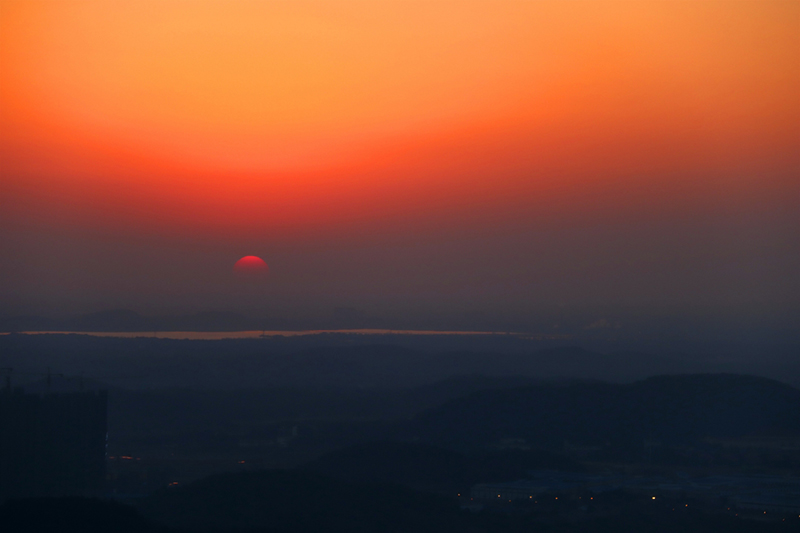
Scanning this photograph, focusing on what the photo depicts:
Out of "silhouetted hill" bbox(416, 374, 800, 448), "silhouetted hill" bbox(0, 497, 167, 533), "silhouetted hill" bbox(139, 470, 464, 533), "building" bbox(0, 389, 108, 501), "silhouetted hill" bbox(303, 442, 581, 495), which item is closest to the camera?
"silhouetted hill" bbox(0, 497, 167, 533)

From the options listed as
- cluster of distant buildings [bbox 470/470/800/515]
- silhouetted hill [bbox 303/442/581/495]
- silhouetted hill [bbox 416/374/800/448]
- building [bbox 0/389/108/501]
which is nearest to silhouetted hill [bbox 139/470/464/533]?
cluster of distant buildings [bbox 470/470/800/515]

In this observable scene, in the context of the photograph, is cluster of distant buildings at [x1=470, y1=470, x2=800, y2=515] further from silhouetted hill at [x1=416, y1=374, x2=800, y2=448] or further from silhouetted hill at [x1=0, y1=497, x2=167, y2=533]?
silhouetted hill at [x1=0, y1=497, x2=167, y2=533]

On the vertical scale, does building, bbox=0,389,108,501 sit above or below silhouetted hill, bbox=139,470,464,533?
above

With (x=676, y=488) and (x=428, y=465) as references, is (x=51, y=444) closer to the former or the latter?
(x=428, y=465)

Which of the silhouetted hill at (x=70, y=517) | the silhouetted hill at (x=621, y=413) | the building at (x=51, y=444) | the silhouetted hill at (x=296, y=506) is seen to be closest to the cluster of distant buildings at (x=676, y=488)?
the silhouetted hill at (x=296, y=506)

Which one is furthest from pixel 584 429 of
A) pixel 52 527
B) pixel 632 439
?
pixel 52 527

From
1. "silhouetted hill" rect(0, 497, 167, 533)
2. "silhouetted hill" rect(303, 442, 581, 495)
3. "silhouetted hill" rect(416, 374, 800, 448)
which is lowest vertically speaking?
"silhouetted hill" rect(303, 442, 581, 495)

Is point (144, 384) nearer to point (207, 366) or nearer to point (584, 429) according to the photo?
point (207, 366)

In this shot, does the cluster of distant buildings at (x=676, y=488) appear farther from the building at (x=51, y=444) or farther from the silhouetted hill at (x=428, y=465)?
the building at (x=51, y=444)
